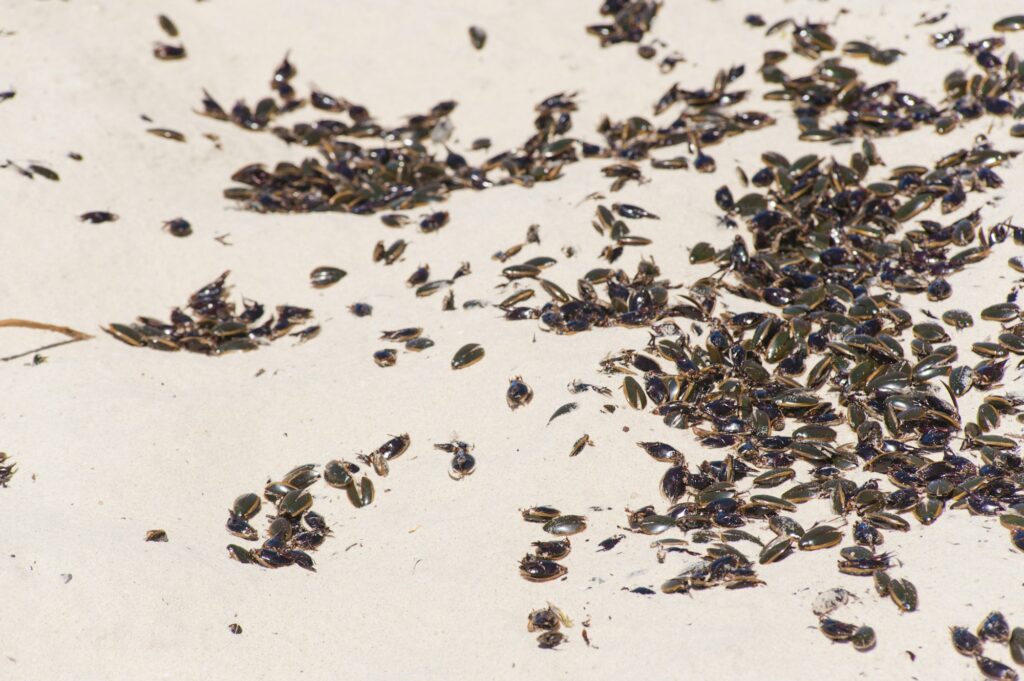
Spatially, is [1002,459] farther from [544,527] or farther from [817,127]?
[817,127]

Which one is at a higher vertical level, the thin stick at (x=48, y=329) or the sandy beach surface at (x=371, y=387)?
the sandy beach surface at (x=371, y=387)

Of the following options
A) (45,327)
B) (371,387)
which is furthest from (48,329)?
(371,387)

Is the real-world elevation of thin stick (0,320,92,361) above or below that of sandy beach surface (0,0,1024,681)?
below

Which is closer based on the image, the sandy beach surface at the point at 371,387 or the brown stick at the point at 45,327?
the sandy beach surface at the point at 371,387

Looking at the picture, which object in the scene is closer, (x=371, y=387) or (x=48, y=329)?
(x=371, y=387)

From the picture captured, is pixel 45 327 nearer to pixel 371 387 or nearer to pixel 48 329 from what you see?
pixel 48 329

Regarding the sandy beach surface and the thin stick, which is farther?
the thin stick

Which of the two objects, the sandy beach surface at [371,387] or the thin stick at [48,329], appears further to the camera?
the thin stick at [48,329]

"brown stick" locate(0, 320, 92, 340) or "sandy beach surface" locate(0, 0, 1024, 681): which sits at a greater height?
"sandy beach surface" locate(0, 0, 1024, 681)
